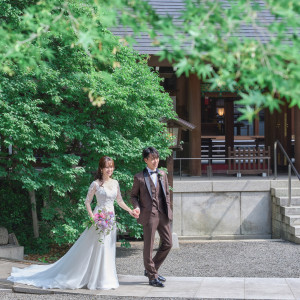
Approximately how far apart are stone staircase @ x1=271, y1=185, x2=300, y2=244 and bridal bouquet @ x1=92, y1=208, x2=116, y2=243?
6424 mm

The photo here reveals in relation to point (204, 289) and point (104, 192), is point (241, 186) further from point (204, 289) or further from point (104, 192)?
point (104, 192)

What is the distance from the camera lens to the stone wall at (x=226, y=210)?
16219mm

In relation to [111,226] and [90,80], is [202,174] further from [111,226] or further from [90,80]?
[111,226]

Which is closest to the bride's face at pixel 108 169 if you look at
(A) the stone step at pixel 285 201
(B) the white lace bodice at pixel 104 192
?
(B) the white lace bodice at pixel 104 192

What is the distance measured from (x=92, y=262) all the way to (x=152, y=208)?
1168 millimetres

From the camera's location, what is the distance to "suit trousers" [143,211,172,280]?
9.32 meters

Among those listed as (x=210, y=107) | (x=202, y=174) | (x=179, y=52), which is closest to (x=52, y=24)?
(x=179, y=52)

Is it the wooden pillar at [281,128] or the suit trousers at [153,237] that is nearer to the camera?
the suit trousers at [153,237]

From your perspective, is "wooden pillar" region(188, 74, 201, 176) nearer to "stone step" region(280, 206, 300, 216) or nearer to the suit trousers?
"stone step" region(280, 206, 300, 216)

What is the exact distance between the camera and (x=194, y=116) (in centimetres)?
1844

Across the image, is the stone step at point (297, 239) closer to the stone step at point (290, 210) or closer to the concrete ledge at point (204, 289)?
the stone step at point (290, 210)

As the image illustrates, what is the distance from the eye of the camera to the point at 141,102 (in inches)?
505

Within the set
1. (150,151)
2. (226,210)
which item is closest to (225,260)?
(226,210)

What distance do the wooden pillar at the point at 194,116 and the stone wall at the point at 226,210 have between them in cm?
188
